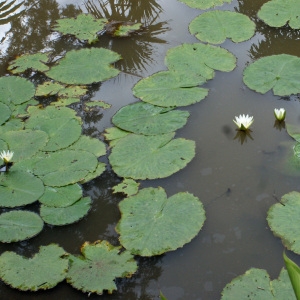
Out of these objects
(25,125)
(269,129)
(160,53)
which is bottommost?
(269,129)

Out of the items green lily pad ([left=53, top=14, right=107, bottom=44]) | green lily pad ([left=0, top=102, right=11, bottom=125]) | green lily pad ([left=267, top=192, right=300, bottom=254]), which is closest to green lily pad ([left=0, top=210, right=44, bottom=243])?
green lily pad ([left=0, top=102, right=11, bottom=125])

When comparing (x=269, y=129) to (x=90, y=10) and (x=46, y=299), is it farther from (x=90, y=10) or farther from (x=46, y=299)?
(x=90, y=10)

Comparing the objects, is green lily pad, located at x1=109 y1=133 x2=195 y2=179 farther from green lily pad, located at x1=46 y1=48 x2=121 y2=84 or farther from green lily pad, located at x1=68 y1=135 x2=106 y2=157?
green lily pad, located at x1=46 y1=48 x2=121 y2=84

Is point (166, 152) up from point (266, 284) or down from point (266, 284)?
up

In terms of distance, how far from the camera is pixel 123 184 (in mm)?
3504

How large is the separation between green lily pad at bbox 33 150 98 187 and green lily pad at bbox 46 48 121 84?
99 cm

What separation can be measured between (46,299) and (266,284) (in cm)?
132

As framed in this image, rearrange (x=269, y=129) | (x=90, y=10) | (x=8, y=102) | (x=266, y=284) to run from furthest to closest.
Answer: (x=90, y=10) → (x=8, y=102) → (x=269, y=129) → (x=266, y=284)

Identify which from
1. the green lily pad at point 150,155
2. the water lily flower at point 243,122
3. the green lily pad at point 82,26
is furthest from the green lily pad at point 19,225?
the green lily pad at point 82,26

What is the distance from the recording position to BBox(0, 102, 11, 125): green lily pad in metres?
4.07

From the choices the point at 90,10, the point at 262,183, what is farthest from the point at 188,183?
the point at 90,10

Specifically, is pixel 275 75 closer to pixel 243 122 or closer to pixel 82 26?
pixel 243 122

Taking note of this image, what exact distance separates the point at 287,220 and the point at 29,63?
9.76 ft

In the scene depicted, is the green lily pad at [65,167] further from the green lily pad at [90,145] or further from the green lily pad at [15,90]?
the green lily pad at [15,90]
